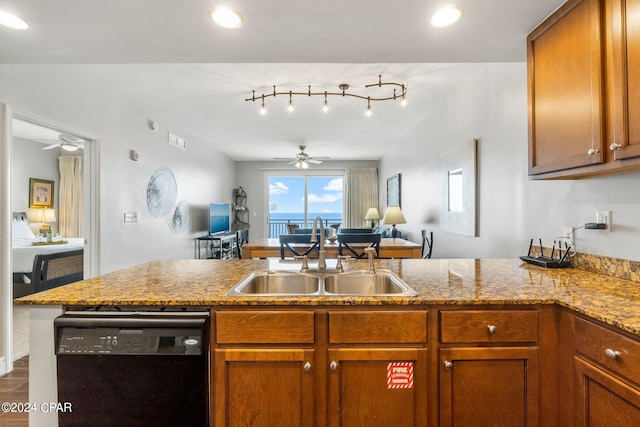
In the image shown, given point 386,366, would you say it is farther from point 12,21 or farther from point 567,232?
point 12,21

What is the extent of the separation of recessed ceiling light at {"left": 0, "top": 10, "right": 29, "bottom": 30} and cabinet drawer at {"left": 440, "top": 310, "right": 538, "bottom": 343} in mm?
2471

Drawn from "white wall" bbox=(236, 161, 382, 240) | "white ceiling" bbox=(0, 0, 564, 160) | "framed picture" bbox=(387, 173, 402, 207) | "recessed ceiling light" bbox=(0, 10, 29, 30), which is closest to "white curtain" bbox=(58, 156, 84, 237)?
"white wall" bbox=(236, 161, 382, 240)

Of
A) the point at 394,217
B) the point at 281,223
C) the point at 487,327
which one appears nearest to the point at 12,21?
the point at 487,327

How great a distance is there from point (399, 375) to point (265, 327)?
57 centimetres

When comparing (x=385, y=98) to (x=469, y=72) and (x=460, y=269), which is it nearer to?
(x=469, y=72)

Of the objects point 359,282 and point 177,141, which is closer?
point 359,282

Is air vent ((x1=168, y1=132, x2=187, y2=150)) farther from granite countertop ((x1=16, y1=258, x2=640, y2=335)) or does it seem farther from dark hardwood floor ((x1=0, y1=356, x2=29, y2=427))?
granite countertop ((x1=16, y1=258, x2=640, y2=335))

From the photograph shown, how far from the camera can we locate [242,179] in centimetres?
846

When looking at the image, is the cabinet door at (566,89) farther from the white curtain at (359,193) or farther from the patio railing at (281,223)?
the patio railing at (281,223)

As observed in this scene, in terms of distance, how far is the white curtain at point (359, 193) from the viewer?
8273mm

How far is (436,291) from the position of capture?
1384 millimetres

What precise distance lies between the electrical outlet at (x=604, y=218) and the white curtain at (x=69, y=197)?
7.33 metres

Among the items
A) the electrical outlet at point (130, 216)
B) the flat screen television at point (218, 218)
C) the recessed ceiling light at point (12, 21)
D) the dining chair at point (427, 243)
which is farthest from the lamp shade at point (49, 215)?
the dining chair at point (427, 243)

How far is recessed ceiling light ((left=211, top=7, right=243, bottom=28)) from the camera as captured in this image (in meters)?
1.52
